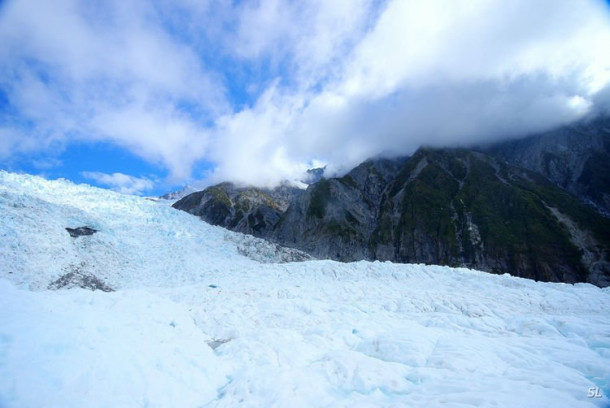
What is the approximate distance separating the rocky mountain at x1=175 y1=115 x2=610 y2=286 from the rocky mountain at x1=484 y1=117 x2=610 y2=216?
397 mm

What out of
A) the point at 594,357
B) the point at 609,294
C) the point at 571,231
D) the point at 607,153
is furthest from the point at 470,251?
the point at 594,357

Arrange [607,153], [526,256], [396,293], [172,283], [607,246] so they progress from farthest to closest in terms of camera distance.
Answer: [607,153], [526,256], [607,246], [172,283], [396,293]

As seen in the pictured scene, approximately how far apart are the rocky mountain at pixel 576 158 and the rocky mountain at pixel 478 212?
1.30 ft

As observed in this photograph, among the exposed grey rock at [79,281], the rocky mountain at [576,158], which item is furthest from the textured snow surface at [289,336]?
the rocky mountain at [576,158]

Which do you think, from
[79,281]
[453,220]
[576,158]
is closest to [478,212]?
[453,220]

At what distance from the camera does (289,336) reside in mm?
14250

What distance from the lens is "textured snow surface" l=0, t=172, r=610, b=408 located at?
25.4 feet

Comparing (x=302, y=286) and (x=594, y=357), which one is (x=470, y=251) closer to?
(x=302, y=286)

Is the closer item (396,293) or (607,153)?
(396,293)

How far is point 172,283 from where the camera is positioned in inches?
1179

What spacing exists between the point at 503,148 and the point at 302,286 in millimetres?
187970

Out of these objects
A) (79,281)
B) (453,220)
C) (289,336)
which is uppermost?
(453,220)

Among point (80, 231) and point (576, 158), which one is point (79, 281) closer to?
point (80, 231)

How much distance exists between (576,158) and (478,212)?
205 feet
